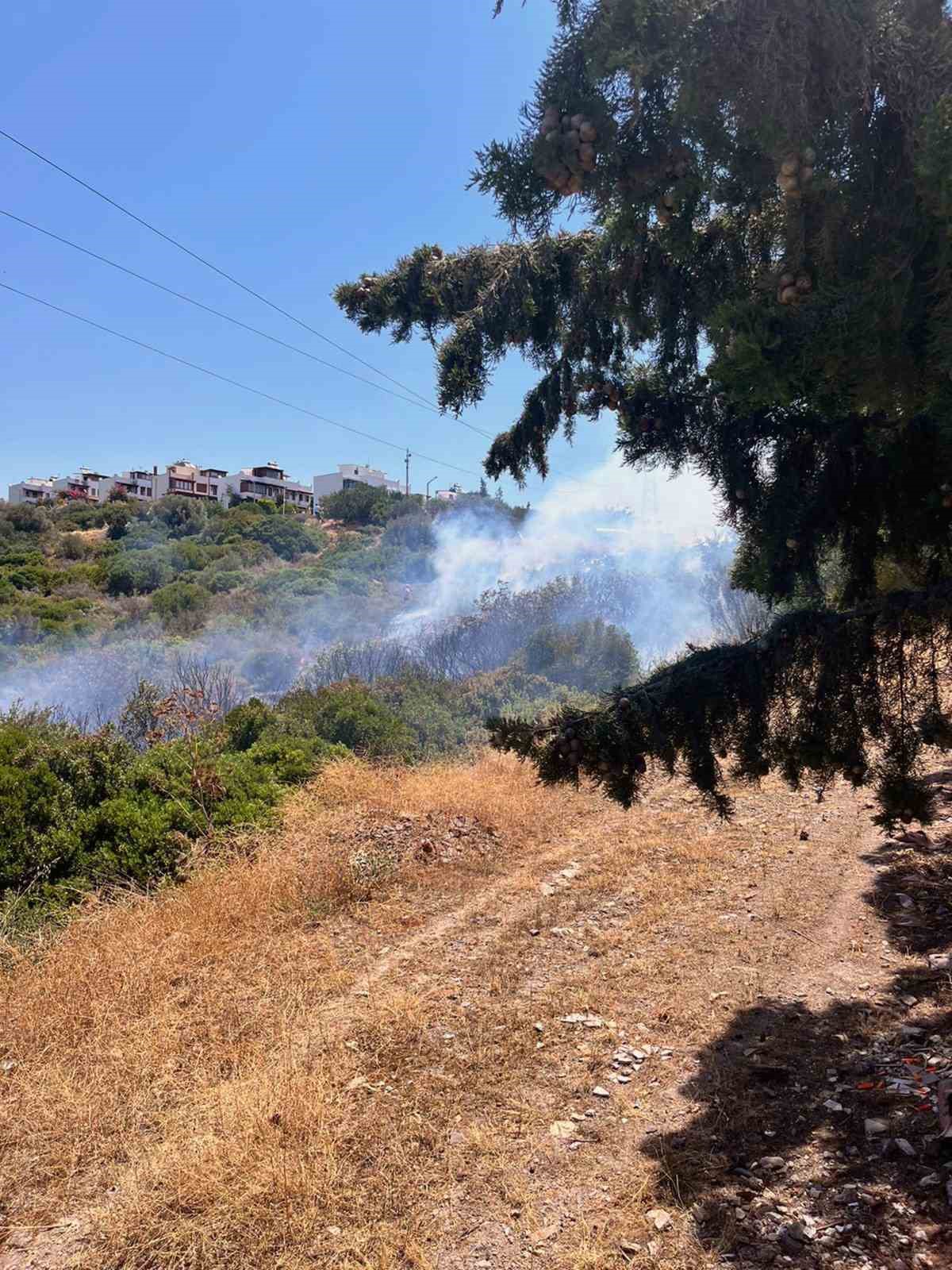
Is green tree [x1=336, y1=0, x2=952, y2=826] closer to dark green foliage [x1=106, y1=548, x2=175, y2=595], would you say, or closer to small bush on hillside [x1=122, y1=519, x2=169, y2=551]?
dark green foliage [x1=106, y1=548, x2=175, y2=595]

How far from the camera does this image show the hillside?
2.44 m

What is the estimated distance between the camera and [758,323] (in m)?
2.02

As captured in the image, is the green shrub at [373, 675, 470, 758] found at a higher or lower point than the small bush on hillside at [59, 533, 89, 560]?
lower

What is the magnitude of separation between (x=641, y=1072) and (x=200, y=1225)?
1.81 metres

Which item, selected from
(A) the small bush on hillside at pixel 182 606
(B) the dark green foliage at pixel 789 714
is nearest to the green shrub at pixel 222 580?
(A) the small bush on hillside at pixel 182 606

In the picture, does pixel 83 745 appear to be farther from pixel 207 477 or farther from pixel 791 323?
pixel 207 477

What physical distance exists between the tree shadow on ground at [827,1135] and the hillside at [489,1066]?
11 millimetres

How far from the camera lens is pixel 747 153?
2.12 m

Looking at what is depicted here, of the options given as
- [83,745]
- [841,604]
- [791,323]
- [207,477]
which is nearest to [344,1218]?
[841,604]

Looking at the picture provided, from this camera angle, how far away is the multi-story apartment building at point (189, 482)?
59344mm

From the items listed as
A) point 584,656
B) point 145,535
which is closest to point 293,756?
point 584,656

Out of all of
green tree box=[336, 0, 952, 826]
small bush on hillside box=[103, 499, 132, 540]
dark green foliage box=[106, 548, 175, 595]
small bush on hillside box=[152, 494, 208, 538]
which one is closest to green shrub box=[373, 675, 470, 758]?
green tree box=[336, 0, 952, 826]

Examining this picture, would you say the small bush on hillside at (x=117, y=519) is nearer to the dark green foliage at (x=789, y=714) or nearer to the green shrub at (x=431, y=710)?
the green shrub at (x=431, y=710)

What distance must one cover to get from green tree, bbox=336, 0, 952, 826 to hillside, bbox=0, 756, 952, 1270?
1211 mm
